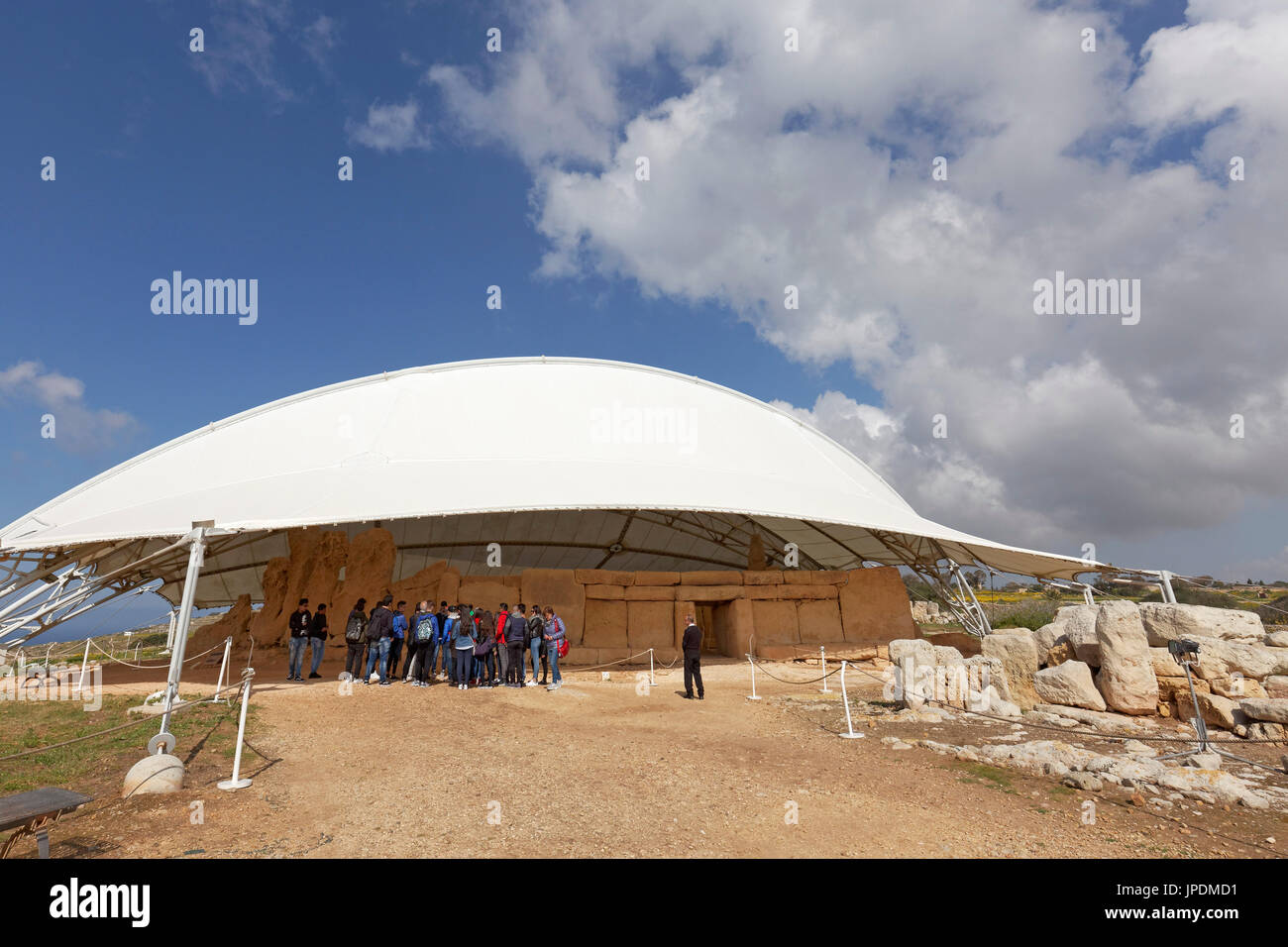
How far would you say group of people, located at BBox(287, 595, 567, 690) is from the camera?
40.3ft

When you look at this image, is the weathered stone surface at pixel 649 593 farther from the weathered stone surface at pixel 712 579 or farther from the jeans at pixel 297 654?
the jeans at pixel 297 654

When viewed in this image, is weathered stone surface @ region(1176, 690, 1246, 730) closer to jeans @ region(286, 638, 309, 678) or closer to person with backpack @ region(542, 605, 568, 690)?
person with backpack @ region(542, 605, 568, 690)

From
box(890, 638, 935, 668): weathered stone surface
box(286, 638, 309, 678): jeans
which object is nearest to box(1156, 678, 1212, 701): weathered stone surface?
box(890, 638, 935, 668): weathered stone surface

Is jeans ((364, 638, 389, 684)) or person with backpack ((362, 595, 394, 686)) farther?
jeans ((364, 638, 389, 684))

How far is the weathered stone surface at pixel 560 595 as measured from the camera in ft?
54.0

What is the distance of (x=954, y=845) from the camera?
4875mm

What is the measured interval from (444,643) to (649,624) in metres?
6.33

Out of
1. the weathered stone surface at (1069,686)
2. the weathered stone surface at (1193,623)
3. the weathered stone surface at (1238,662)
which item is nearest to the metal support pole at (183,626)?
the weathered stone surface at (1069,686)

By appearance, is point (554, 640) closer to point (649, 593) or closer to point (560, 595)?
point (560, 595)

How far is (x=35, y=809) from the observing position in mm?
3564

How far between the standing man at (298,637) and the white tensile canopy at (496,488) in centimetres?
191

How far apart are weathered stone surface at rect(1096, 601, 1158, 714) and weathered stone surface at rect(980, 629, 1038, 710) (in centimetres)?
114
